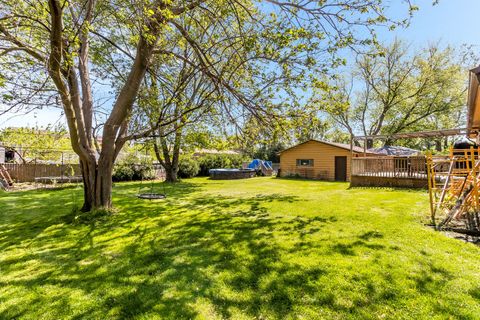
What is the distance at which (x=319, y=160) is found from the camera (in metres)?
20.1

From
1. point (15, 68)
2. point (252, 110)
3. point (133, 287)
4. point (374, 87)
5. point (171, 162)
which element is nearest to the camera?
point (133, 287)

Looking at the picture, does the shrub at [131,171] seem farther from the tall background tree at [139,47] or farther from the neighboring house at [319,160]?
the neighboring house at [319,160]

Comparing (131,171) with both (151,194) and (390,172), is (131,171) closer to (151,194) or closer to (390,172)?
(151,194)

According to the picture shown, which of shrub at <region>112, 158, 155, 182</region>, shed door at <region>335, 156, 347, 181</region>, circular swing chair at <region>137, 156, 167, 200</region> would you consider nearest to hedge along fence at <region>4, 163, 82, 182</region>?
shrub at <region>112, 158, 155, 182</region>

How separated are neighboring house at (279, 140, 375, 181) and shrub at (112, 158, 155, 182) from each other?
37.1ft

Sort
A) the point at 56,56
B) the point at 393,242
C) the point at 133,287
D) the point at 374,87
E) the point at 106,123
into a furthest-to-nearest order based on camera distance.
A: the point at 374,87 < the point at 106,123 < the point at 56,56 < the point at 393,242 < the point at 133,287

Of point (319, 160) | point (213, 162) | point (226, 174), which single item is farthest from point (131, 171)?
point (319, 160)

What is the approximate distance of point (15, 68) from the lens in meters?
5.27

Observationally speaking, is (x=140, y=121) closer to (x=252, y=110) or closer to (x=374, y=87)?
(x=252, y=110)

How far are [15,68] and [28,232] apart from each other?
11.6 feet

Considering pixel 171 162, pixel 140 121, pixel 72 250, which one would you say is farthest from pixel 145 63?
pixel 171 162

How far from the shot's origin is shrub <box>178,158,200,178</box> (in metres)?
21.0

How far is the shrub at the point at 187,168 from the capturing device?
68.8 ft

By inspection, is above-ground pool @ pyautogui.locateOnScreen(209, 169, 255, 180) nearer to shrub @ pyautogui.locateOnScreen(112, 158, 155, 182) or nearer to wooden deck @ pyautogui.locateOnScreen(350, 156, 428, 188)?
shrub @ pyautogui.locateOnScreen(112, 158, 155, 182)
